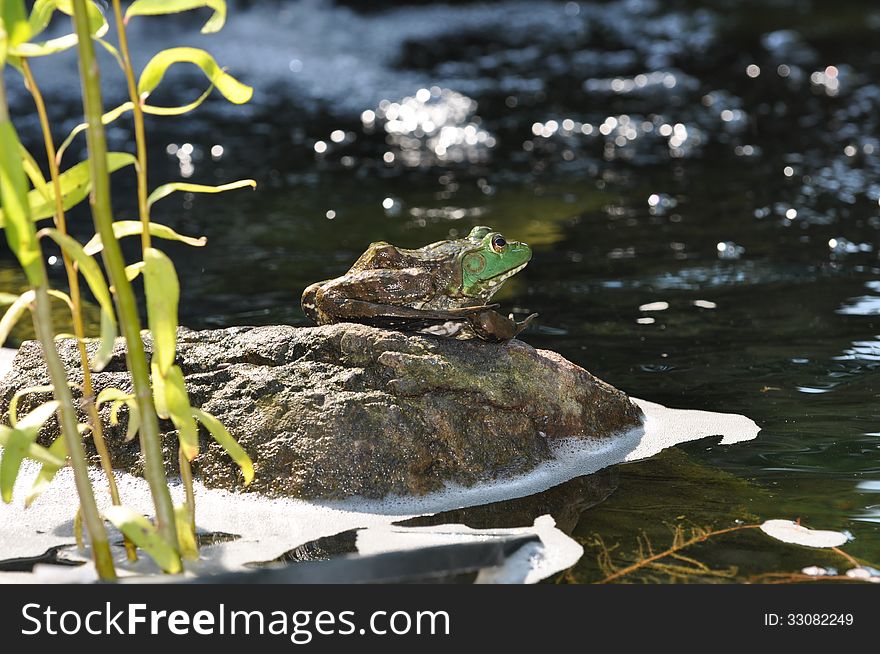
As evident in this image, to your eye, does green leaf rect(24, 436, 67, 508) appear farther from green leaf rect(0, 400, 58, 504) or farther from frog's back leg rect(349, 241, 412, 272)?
frog's back leg rect(349, 241, 412, 272)

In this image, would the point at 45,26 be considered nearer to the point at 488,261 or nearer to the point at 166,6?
the point at 166,6

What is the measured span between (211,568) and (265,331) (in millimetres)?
1083

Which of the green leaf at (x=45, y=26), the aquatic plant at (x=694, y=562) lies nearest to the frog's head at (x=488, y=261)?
the aquatic plant at (x=694, y=562)

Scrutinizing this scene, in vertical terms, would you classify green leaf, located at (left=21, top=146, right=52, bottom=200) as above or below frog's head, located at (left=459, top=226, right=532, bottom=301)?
above

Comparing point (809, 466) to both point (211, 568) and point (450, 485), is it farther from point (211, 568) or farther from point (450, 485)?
point (211, 568)

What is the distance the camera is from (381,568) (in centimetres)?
250

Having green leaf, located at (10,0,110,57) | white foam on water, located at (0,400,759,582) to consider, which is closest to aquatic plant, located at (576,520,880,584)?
white foam on water, located at (0,400,759,582)

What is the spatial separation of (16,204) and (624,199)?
21.9 ft

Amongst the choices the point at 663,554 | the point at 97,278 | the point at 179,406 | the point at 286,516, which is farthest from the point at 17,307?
the point at 663,554

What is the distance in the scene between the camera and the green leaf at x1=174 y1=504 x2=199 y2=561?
8.48 feet

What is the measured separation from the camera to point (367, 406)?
3.27 meters

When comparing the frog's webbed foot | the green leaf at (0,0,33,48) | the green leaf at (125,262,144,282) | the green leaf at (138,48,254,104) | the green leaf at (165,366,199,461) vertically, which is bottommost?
the green leaf at (165,366,199,461)

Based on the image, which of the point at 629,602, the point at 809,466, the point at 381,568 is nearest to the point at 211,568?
the point at 381,568

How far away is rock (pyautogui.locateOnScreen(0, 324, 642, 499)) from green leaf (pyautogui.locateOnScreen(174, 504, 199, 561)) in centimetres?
56
